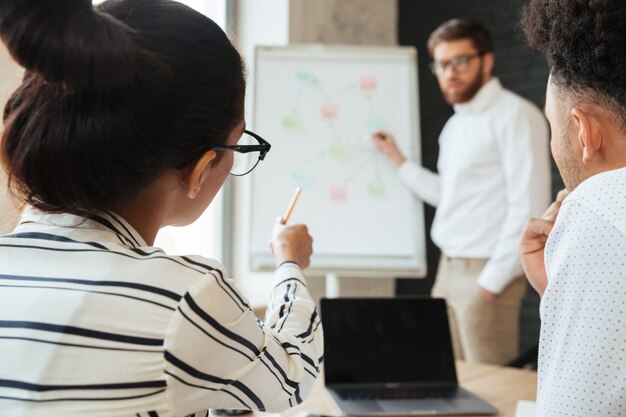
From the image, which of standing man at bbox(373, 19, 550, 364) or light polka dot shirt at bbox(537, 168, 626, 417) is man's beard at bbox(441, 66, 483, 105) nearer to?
standing man at bbox(373, 19, 550, 364)

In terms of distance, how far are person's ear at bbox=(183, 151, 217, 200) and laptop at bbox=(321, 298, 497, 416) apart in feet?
2.49

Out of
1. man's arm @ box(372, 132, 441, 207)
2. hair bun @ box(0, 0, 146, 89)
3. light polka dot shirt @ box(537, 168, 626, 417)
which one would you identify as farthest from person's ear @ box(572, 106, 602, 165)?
man's arm @ box(372, 132, 441, 207)

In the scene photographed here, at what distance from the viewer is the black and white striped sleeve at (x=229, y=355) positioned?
2.55ft

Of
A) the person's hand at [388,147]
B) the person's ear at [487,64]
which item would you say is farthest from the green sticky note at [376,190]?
the person's ear at [487,64]

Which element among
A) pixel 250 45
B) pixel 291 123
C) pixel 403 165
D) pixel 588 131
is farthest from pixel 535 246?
pixel 250 45

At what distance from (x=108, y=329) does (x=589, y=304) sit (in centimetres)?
54

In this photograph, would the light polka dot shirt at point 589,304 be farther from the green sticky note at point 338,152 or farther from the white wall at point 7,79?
the green sticky note at point 338,152

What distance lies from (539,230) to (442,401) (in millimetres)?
474

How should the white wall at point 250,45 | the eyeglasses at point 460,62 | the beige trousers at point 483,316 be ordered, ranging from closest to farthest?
the beige trousers at point 483,316
the eyeglasses at point 460,62
the white wall at point 250,45

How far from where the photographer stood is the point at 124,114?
2.54ft

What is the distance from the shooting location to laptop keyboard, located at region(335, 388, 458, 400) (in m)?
1.50

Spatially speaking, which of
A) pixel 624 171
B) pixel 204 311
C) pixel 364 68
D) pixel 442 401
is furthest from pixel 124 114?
pixel 364 68

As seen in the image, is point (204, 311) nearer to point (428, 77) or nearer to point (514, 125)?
point (514, 125)

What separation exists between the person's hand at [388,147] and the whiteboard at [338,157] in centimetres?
3
